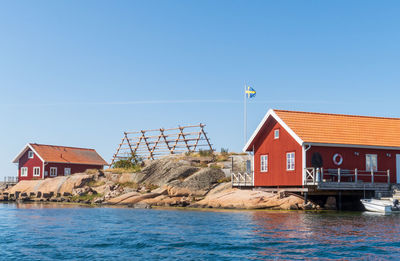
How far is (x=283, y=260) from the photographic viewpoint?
13.0m

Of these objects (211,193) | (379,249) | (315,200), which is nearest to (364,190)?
(315,200)

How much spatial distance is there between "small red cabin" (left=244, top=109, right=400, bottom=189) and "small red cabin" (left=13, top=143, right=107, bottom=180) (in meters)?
35.2

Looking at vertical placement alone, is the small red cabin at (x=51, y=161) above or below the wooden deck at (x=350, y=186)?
above

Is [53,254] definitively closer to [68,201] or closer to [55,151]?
[68,201]

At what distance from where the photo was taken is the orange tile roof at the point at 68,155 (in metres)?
61.6

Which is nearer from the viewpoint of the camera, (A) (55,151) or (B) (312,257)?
(B) (312,257)

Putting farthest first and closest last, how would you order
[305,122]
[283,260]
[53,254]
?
[305,122], [53,254], [283,260]

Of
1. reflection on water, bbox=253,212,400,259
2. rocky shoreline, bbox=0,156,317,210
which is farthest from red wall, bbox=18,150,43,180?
reflection on water, bbox=253,212,400,259

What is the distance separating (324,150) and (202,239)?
50.8 feet

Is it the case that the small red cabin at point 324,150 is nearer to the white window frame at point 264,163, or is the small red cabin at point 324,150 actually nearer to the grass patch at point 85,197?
the white window frame at point 264,163

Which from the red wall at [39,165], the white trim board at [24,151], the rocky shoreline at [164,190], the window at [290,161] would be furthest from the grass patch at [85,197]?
the white trim board at [24,151]

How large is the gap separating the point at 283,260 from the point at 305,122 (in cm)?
1965

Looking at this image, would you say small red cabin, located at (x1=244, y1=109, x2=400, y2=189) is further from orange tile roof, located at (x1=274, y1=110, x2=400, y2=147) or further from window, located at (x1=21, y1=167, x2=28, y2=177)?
window, located at (x1=21, y1=167, x2=28, y2=177)

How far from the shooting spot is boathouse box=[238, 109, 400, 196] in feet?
96.8
